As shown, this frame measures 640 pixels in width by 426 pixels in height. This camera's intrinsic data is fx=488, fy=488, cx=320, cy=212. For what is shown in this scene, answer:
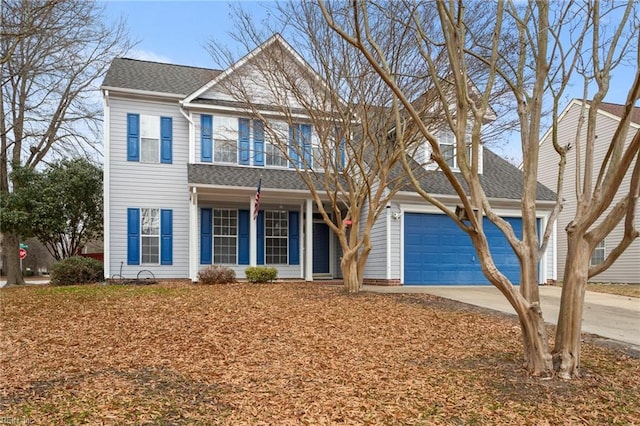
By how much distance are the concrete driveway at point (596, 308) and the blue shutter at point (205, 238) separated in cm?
589

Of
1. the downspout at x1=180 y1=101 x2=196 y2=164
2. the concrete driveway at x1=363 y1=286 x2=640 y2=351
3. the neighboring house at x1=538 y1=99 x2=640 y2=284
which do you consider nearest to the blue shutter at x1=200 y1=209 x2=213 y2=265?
the downspout at x1=180 y1=101 x2=196 y2=164

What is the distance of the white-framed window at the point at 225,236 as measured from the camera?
599 inches

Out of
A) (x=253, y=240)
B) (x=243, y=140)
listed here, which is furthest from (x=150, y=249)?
(x=243, y=140)

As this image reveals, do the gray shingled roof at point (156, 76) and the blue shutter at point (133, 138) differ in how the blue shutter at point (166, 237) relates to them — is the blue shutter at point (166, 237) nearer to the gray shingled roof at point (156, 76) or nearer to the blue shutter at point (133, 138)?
the blue shutter at point (133, 138)

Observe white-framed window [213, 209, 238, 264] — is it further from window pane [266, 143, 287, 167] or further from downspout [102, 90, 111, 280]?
downspout [102, 90, 111, 280]

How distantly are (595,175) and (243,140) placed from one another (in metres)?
12.2

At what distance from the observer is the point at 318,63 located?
35.0 feet

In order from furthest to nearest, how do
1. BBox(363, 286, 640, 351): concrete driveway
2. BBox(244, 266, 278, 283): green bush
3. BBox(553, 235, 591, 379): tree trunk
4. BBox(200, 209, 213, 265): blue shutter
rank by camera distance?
BBox(200, 209, 213, 265): blue shutter → BBox(244, 266, 278, 283): green bush → BBox(363, 286, 640, 351): concrete driveway → BBox(553, 235, 591, 379): tree trunk

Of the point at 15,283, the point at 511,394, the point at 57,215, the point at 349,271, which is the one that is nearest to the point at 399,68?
the point at 349,271

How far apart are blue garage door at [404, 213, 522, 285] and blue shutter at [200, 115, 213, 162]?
6.25m

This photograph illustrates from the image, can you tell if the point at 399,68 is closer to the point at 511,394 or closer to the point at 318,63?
the point at 318,63

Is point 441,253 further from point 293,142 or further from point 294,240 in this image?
point 293,142

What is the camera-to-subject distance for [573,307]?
4.86 m

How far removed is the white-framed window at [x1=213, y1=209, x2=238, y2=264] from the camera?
15211 millimetres
